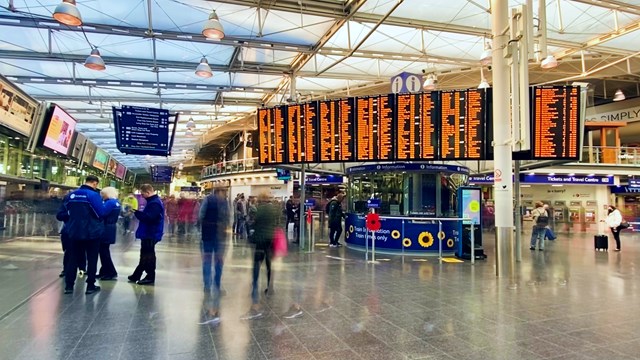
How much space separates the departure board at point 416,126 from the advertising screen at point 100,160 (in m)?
21.9

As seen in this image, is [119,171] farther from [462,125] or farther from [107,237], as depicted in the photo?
[462,125]

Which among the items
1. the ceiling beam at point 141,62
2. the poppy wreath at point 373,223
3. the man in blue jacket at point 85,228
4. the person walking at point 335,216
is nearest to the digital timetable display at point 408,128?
the poppy wreath at point 373,223

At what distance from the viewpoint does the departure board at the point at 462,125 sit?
28.3 ft

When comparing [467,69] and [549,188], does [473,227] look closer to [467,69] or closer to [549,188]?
[467,69]

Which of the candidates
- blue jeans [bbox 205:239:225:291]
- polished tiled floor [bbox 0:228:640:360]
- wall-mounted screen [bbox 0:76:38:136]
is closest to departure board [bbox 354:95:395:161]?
polished tiled floor [bbox 0:228:640:360]

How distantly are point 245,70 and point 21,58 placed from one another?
793 cm

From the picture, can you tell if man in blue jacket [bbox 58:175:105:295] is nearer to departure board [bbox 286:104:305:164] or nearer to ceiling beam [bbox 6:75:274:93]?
departure board [bbox 286:104:305:164]

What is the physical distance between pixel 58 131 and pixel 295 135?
31.0 ft

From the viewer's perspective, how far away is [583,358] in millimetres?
3641

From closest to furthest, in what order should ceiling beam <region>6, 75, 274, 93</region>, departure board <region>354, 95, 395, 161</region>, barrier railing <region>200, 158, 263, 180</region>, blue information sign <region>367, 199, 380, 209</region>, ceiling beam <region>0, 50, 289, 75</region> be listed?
departure board <region>354, 95, 395, 161</region>
blue information sign <region>367, 199, 380, 209</region>
ceiling beam <region>0, 50, 289, 75</region>
ceiling beam <region>6, 75, 274, 93</region>
barrier railing <region>200, 158, 263, 180</region>

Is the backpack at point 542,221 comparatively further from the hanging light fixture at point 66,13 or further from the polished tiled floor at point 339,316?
the hanging light fixture at point 66,13

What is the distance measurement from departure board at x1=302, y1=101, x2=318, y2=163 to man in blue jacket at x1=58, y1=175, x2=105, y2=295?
17.6ft

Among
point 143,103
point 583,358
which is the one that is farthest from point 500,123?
point 143,103

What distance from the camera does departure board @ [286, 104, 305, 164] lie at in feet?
34.4
